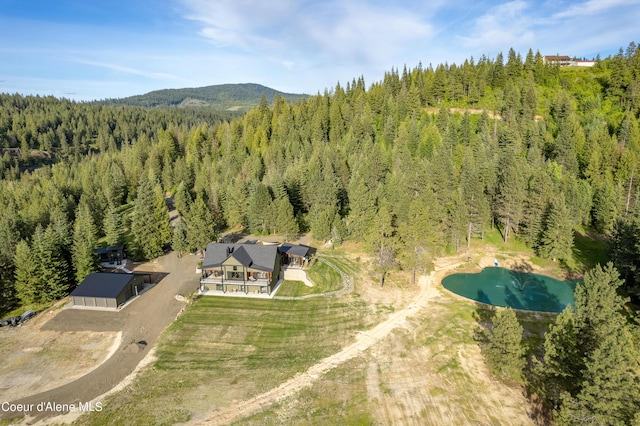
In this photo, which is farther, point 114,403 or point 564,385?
point 114,403

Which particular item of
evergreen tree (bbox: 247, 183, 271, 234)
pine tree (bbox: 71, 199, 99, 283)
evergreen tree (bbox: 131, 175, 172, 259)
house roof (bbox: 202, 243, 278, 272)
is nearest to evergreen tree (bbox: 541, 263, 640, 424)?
house roof (bbox: 202, 243, 278, 272)

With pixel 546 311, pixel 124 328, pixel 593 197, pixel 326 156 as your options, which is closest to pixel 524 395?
pixel 546 311

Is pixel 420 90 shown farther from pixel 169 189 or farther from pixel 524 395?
pixel 524 395

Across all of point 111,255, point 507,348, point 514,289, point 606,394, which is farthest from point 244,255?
point 606,394

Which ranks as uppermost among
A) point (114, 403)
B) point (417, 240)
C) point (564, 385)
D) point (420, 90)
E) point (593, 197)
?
point (420, 90)

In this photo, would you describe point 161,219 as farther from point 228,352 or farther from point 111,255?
point 228,352

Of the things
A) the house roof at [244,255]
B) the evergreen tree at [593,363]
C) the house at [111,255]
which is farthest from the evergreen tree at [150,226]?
the evergreen tree at [593,363]

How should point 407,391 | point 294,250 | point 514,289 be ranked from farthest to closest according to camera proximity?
point 294,250
point 514,289
point 407,391

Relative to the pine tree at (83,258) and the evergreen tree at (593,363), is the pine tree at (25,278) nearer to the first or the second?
the pine tree at (83,258)
